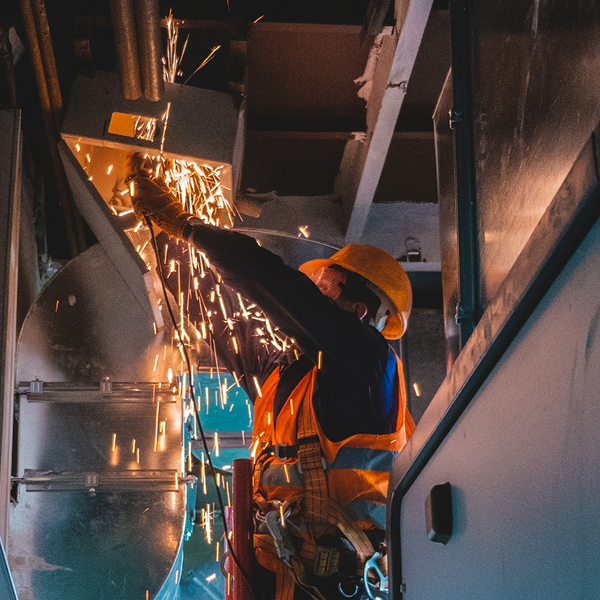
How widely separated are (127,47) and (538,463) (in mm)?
2508

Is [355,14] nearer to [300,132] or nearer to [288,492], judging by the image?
[300,132]

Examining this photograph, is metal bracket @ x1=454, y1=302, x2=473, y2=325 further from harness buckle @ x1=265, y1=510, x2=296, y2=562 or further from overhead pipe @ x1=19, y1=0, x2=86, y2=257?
overhead pipe @ x1=19, y1=0, x2=86, y2=257

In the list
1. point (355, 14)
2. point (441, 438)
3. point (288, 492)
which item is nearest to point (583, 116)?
point (441, 438)

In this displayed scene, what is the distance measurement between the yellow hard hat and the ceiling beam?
634 millimetres

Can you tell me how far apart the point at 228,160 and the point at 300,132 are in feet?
2.92

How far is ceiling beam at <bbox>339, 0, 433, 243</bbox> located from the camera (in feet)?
9.64

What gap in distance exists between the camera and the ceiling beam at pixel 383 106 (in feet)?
9.64

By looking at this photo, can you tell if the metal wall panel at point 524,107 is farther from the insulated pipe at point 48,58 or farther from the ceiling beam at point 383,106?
the insulated pipe at point 48,58

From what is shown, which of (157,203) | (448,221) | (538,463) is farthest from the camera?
(157,203)

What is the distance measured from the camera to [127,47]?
2.75 metres

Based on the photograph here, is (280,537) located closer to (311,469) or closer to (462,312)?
(311,469)

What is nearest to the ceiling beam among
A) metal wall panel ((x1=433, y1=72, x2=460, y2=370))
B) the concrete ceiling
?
the concrete ceiling

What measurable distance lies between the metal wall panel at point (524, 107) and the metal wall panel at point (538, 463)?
1.46 ft

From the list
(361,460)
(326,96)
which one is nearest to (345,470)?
(361,460)
